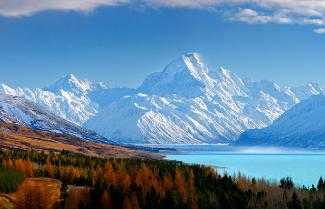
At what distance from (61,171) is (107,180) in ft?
34.1

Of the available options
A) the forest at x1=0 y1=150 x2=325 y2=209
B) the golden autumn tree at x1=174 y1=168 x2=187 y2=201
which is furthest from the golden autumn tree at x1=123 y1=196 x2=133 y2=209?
the golden autumn tree at x1=174 y1=168 x2=187 y2=201

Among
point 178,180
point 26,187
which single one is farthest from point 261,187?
point 26,187

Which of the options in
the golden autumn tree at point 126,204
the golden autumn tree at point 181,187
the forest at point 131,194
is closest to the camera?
the forest at point 131,194

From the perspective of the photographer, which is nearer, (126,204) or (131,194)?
(126,204)

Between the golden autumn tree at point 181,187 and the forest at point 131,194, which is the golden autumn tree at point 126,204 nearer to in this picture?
the forest at point 131,194

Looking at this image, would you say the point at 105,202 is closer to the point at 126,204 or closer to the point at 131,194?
the point at 126,204

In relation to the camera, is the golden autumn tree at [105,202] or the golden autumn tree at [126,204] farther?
the golden autumn tree at [105,202]

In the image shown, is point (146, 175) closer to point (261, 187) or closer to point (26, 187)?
point (261, 187)

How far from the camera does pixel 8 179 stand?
50.7 m

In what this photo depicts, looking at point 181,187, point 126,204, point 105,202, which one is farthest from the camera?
point 181,187

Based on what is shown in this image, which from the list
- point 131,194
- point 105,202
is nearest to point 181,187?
point 131,194

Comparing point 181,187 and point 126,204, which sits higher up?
point 181,187

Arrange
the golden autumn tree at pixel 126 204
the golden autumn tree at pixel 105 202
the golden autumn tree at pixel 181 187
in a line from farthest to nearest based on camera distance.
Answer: the golden autumn tree at pixel 181 187
the golden autumn tree at pixel 105 202
the golden autumn tree at pixel 126 204

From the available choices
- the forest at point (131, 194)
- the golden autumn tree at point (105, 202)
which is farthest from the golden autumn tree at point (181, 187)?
the golden autumn tree at point (105, 202)
